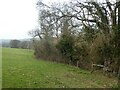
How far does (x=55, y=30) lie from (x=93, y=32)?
13144 millimetres

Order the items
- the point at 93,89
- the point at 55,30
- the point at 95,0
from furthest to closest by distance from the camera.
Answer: the point at 55,30 < the point at 95,0 < the point at 93,89

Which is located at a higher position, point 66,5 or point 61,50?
point 66,5

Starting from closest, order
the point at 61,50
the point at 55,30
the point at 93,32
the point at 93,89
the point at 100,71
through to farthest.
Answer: the point at 93,89, the point at 100,71, the point at 93,32, the point at 61,50, the point at 55,30

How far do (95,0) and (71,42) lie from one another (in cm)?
689

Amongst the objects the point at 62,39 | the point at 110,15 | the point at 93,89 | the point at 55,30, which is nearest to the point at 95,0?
the point at 110,15

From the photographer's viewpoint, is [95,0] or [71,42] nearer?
[95,0]

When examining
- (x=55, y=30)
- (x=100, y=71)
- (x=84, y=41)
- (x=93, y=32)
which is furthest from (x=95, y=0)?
(x=55, y=30)

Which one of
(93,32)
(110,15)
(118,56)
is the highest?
(110,15)

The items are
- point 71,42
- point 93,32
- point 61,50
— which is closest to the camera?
point 93,32

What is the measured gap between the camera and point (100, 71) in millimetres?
16312

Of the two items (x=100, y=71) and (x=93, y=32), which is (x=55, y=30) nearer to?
(x=93, y=32)

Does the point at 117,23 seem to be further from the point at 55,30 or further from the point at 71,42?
the point at 55,30

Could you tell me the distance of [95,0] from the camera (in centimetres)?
1783

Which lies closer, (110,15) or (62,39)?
(110,15)
